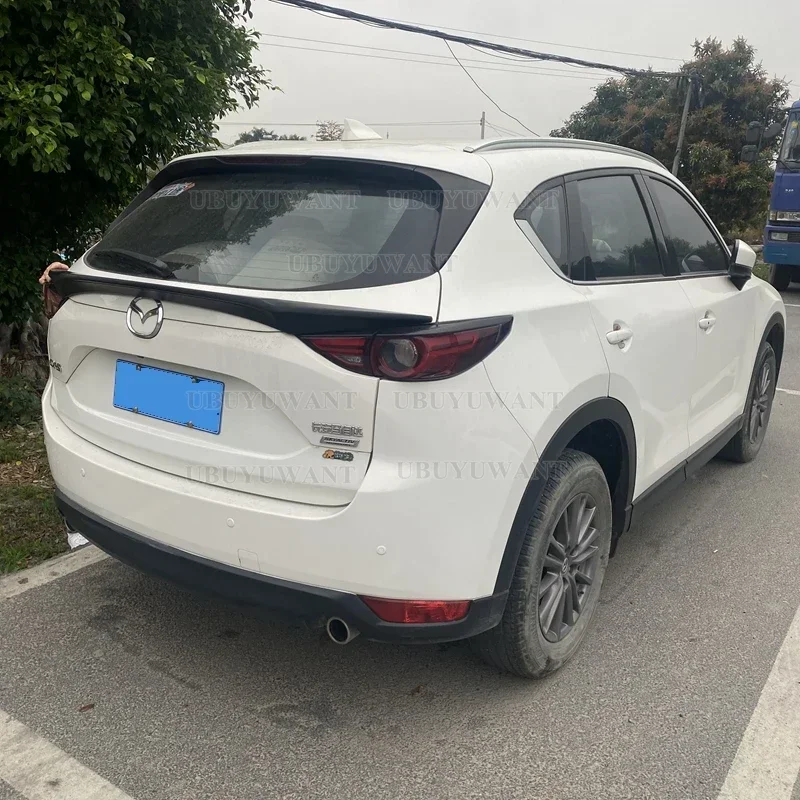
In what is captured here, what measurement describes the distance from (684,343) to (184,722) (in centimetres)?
230

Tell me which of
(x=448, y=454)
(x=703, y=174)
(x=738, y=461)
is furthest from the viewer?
(x=703, y=174)

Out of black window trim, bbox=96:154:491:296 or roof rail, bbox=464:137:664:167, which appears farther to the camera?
roof rail, bbox=464:137:664:167

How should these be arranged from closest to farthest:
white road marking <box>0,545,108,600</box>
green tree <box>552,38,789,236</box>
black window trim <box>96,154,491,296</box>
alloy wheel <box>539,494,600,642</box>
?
black window trim <box>96,154,491,296</box> → alloy wheel <box>539,494,600,642</box> → white road marking <box>0,545,108,600</box> → green tree <box>552,38,789,236</box>

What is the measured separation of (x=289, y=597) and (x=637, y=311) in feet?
→ 5.21

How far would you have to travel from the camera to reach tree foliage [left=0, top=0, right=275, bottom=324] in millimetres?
3889

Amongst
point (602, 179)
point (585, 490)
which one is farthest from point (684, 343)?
point (585, 490)

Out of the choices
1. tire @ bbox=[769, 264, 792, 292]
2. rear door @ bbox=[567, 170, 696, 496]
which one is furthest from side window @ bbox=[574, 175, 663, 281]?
tire @ bbox=[769, 264, 792, 292]

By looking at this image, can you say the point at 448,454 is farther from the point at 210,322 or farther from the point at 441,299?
the point at 210,322

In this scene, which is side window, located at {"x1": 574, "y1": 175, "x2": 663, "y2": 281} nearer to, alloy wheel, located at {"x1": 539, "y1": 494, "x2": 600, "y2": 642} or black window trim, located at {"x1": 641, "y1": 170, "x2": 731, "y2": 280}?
black window trim, located at {"x1": 641, "y1": 170, "x2": 731, "y2": 280}

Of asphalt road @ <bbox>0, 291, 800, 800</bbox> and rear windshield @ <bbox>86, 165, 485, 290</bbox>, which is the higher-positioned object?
rear windshield @ <bbox>86, 165, 485, 290</bbox>

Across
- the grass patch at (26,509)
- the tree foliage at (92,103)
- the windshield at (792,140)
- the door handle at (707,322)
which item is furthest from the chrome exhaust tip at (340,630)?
the windshield at (792,140)

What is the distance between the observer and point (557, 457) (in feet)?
7.43

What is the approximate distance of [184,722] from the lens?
2.30m

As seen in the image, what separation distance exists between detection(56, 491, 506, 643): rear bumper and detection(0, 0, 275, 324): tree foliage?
2.44 metres
